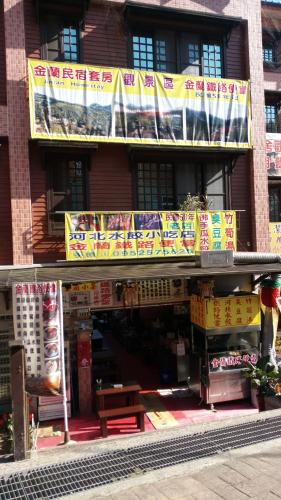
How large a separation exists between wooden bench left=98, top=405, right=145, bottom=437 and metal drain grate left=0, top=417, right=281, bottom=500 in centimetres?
348

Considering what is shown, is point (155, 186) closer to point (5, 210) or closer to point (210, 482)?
point (5, 210)

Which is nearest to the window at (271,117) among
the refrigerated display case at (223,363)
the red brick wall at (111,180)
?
the red brick wall at (111,180)

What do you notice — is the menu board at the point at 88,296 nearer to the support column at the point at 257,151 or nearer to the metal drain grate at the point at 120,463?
→ the metal drain grate at the point at 120,463

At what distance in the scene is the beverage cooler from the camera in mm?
12219

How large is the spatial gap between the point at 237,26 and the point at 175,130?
5597 millimetres

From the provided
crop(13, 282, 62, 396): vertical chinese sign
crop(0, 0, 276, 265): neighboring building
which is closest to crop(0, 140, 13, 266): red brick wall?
crop(0, 0, 276, 265): neighboring building

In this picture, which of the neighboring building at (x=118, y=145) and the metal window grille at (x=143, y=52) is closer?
the neighboring building at (x=118, y=145)

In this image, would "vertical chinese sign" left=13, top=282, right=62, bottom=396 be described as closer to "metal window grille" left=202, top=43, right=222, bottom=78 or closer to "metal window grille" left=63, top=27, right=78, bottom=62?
"metal window grille" left=63, top=27, right=78, bottom=62

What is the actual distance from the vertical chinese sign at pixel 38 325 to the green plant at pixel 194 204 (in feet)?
24.0

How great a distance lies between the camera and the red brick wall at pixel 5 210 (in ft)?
43.4

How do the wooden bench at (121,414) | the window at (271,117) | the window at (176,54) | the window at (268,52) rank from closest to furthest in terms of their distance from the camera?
the wooden bench at (121,414) → the window at (176,54) → the window at (271,117) → the window at (268,52)

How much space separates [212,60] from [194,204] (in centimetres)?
603

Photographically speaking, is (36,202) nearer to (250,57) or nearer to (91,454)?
(91,454)

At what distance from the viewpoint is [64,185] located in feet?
45.6
